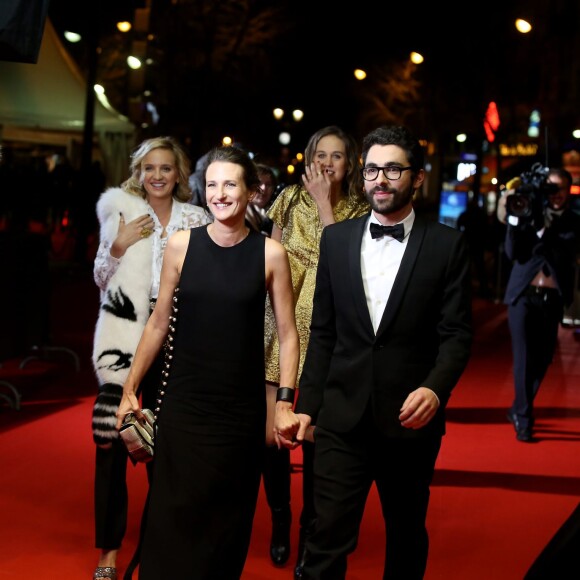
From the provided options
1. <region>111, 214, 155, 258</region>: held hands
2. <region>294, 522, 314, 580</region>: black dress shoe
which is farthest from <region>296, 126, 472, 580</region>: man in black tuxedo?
<region>111, 214, 155, 258</region>: held hands

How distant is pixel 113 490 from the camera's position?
5.35 meters

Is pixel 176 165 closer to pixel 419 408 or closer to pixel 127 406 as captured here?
pixel 127 406

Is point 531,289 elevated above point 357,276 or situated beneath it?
situated beneath

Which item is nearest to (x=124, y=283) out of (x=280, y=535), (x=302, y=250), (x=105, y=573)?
(x=302, y=250)

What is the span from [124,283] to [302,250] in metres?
1.03

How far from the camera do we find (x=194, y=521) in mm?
4371

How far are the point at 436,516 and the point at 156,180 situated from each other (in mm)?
2744

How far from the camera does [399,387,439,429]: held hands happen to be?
4.07 metres

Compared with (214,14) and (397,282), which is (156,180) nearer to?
(397,282)

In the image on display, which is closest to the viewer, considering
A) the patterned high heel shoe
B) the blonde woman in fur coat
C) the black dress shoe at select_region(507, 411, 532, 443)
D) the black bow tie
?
the black bow tie

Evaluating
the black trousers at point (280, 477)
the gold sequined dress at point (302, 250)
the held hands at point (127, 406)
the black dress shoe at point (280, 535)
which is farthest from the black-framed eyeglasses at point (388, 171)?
the black dress shoe at point (280, 535)

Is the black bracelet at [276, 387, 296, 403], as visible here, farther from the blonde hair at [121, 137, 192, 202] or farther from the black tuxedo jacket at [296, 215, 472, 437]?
the blonde hair at [121, 137, 192, 202]

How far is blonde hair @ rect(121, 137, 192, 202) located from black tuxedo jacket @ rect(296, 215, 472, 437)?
1.65 m

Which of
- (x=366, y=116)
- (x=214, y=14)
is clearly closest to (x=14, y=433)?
(x=214, y=14)
